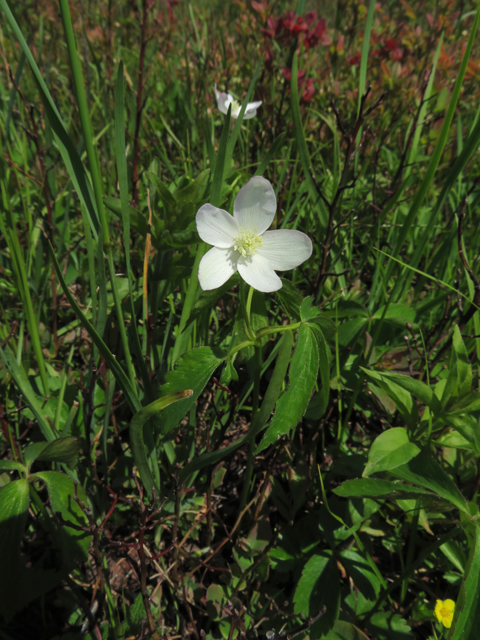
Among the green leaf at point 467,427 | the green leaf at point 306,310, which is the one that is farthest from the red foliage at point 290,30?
the green leaf at point 467,427

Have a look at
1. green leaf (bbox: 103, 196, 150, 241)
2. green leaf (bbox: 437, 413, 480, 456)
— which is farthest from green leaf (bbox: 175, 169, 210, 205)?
green leaf (bbox: 437, 413, 480, 456)

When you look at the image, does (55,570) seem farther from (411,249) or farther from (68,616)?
(411,249)

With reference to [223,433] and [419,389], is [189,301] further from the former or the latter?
[419,389]

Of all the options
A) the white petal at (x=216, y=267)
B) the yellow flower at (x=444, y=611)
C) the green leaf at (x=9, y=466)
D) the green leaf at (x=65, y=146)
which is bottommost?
the yellow flower at (x=444, y=611)

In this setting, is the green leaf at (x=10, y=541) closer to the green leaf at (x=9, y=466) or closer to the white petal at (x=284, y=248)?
the green leaf at (x=9, y=466)

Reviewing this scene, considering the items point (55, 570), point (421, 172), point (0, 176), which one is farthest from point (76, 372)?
point (421, 172)

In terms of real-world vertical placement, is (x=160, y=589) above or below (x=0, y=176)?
below

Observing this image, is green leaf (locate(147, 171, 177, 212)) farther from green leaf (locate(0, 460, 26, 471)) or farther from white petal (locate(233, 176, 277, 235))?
green leaf (locate(0, 460, 26, 471))

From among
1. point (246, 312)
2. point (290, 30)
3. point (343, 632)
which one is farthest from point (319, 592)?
point (290, 30)
